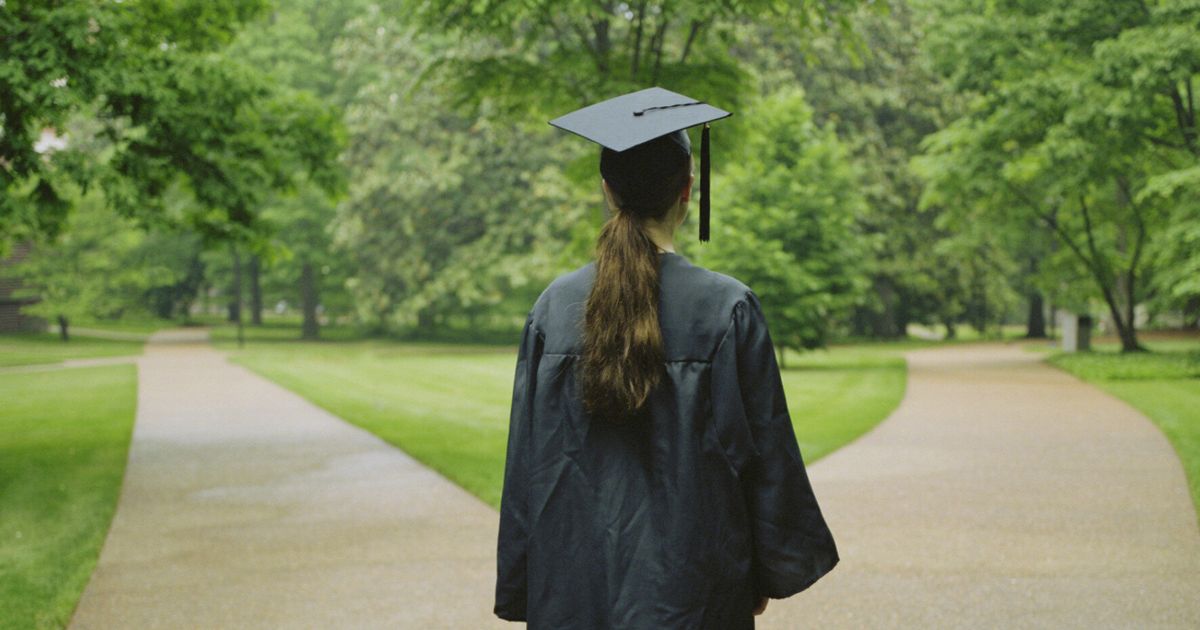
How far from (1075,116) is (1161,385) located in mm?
4572

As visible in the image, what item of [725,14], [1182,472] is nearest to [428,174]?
[725,14]

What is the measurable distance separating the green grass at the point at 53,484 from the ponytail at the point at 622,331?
12.8ft

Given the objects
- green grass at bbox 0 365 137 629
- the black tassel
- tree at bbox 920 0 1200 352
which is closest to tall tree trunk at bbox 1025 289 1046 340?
tree at bbox 920 0 1200 352

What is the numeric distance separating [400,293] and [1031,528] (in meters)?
27.3

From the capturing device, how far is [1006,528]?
6734 millimetres

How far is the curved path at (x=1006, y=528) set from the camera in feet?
16.3

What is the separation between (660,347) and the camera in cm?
228

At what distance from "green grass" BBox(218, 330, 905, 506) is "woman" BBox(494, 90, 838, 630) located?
5484mm

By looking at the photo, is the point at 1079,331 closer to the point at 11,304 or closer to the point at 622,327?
the point at 11,304

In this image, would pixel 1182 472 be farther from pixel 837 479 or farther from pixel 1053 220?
pixel 1053 220

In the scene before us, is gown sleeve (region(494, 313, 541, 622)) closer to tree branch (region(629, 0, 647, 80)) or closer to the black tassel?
the black tassel

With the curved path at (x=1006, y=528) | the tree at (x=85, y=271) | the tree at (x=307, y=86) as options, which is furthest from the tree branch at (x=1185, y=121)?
the tree at (x=307, y=86)

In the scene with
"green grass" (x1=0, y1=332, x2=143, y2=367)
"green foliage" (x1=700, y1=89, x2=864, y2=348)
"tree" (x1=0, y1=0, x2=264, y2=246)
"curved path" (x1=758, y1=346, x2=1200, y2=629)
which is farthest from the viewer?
"green foliage" (x1=700, y1=89, x2=864, y2=348)

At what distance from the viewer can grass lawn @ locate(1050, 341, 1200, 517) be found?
1033 cm
